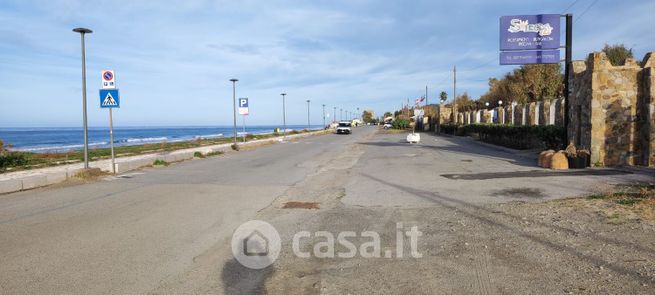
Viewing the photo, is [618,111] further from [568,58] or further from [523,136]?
[523,136]

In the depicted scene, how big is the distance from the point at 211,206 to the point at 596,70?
43.7 feet

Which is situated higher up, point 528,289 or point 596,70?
point 596,70

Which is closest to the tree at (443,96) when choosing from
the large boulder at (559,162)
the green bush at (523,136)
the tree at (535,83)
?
the tree at (535,83)

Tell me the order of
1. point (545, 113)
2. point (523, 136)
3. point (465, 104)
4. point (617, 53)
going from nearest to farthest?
point (523, 136)
point (545, 113)
point (617, 53)
point (465, 104)

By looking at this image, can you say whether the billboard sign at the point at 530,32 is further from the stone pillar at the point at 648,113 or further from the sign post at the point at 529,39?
the stone pillar at the point at 648,113

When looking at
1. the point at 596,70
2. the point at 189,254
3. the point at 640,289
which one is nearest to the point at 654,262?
the point at 640,289

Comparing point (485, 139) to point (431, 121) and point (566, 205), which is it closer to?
point (566, 205)

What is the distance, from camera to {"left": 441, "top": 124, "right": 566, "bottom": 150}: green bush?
19922mm

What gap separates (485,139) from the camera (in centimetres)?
3384

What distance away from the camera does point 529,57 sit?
2003 cm

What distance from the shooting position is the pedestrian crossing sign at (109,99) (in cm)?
1589

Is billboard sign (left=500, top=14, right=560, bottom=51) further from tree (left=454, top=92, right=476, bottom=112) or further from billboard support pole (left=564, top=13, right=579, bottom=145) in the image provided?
tree (left=454, top=92, right=476, bottom=112)

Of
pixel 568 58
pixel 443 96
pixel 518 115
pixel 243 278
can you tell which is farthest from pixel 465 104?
pixel 243 278

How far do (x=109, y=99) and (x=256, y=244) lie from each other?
11593mm
